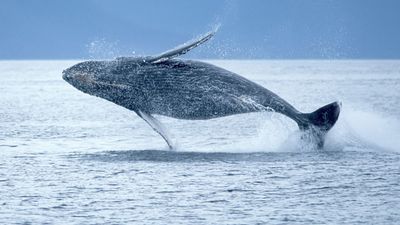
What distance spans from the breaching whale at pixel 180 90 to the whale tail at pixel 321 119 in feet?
0.06

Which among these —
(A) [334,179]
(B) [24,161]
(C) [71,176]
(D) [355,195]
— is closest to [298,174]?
(A) [334,179]

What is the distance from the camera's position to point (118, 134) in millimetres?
28078

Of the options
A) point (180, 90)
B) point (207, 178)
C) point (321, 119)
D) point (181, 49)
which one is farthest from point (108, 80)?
point (321, 119)

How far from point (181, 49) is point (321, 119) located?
289 cm

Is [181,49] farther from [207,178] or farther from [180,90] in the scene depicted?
[207,178]

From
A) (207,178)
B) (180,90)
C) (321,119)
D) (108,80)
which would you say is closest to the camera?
(207,178)

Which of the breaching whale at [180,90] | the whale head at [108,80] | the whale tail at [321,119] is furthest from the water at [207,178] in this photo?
the whale head at [108,80]

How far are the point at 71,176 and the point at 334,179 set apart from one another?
445cm

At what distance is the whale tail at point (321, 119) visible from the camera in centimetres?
1969

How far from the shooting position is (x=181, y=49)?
63.7 feet

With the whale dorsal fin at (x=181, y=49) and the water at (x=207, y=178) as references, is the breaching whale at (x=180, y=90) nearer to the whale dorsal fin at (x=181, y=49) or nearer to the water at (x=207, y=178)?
the whale dorsal fin at (x=181, y=49)

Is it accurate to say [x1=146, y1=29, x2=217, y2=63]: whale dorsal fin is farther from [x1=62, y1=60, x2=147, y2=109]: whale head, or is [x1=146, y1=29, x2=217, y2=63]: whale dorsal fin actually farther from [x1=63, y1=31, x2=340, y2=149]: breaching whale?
[x1=62, y1=60, x2=147, y2=109]: whale head

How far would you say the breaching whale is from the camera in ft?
66.0

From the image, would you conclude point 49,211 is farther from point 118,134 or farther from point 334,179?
point 118,134
